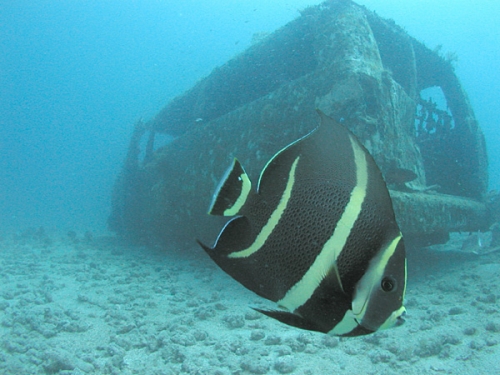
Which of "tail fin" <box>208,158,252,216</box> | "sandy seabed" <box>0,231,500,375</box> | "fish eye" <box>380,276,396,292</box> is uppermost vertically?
"tail fin" <box>208,158,252,216</box>

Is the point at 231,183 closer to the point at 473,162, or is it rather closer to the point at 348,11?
the point at 348,11

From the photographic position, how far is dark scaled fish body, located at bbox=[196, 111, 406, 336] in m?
0.68

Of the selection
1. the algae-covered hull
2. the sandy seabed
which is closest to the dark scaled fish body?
the sandy seabed

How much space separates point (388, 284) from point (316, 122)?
520 cm

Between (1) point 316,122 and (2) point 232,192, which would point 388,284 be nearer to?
(2) point 232,192

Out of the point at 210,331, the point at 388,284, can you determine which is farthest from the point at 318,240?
the point at 210,331

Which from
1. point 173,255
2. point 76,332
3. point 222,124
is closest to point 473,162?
point 222,124

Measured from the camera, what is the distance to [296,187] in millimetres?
774

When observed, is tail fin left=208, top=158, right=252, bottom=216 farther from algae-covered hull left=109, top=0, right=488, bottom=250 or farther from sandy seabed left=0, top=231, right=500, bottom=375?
algae-covered hull left=109, top=0, right=488, bottom=250

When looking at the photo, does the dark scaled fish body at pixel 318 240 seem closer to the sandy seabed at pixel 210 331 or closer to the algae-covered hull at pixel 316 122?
the sandy seabed at pixel 210 331

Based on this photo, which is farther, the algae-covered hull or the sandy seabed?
the algae-covered hull

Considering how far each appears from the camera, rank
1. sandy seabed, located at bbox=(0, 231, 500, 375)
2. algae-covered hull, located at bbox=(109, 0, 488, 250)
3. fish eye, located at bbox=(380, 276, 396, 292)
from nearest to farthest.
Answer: fish eye, located at bbox=(380, 276, 396, 292) → sandy seabed, located at bbox=(0, 231, 500, 375) → algae-covered hull, located at bbox=(109, 0, 488, 250)

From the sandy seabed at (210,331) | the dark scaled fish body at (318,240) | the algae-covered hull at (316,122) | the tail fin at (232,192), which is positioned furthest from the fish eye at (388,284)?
the algae-covered hull at (316,122)

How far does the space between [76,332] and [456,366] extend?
164 inches
